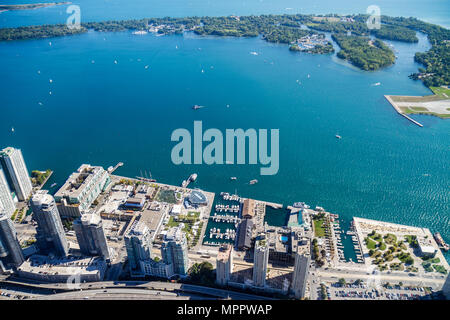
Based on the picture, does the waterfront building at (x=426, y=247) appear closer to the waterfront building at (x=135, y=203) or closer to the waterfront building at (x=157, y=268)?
the waterfront building at (x=157, y=268)

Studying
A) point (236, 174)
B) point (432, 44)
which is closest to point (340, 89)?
point (236, 174)

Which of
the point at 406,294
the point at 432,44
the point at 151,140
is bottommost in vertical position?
the point at 406,294

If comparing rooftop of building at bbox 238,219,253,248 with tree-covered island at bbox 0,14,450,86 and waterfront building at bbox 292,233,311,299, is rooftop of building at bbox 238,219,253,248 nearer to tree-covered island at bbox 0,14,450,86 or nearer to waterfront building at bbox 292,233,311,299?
waterfront building at bbox 292,233,311,299

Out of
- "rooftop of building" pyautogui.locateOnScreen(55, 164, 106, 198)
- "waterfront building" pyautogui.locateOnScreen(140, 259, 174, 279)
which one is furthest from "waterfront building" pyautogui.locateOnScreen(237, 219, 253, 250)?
"rooftop of building" pyautogui.locateOnScreen(55, 164, 106, 198)

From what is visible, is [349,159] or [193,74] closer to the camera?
[349,159]

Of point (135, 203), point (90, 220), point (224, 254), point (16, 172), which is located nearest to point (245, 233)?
point (224, 254)

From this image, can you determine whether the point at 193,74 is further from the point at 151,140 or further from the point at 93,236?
the point at 93,236

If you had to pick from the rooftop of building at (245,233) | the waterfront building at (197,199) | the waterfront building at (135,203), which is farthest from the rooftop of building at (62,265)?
the rooftop of building at (245,233)

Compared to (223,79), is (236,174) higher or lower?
lower
